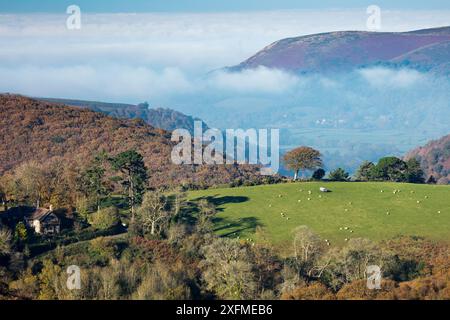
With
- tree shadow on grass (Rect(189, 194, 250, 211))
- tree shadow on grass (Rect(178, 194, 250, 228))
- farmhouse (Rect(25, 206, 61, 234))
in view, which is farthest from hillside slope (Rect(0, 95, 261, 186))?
farmhouse (Rect(25, 206, 61, 234))

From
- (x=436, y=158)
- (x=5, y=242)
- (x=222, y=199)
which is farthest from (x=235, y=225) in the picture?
(x=436, y=158)

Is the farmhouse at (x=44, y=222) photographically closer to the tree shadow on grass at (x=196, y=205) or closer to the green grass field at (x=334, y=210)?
the tree shadow on grass at (x=196, y=205)

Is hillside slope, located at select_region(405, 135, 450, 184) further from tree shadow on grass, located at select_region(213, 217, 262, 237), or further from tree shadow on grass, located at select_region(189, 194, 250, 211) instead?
tree shadow on grass, located at select_region(213, 217, 262, 237)

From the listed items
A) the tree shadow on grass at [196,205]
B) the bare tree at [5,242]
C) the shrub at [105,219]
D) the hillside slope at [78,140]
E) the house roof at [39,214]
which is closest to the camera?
the bare tree at [5,242]

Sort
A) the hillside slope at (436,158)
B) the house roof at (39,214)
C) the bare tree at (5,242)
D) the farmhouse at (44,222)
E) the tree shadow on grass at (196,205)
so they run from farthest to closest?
the hillside slope at (436,158) < the tree shadow on grass at (196,205) < the house roof at (39,214) < the farmhouse at (44,222) < the bare tree at (5,242)

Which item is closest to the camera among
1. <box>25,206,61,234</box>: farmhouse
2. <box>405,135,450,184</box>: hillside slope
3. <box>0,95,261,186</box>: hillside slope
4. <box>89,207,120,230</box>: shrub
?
<box>25,206,61,234</box>: farmhouse

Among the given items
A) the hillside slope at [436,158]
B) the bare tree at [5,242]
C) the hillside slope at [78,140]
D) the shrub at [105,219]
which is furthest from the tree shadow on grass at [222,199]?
the hillside slope at [436,158]

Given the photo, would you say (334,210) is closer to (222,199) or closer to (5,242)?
(222,199)

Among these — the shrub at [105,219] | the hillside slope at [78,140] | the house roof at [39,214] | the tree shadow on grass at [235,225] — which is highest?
the hillside slope at [78,140]
